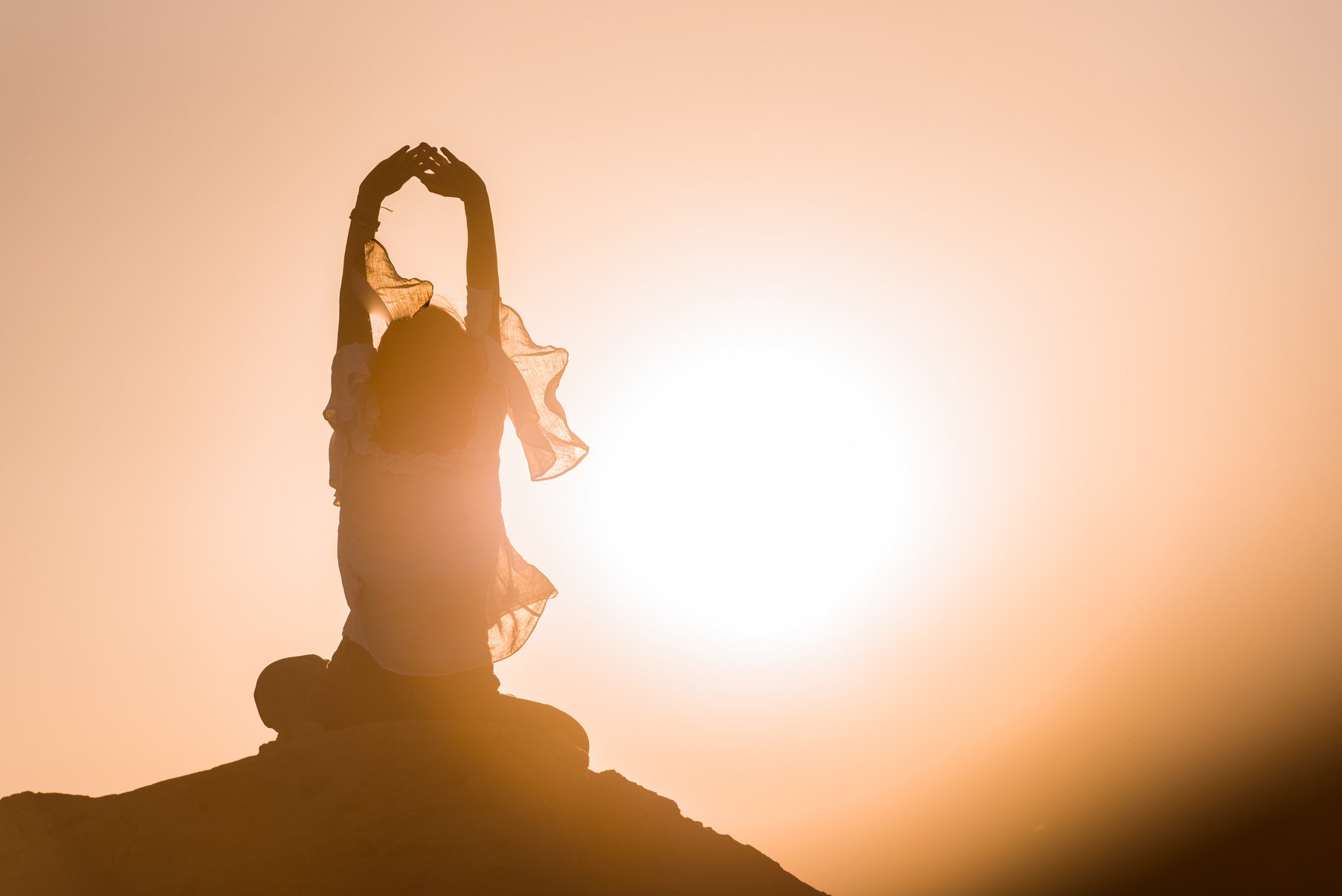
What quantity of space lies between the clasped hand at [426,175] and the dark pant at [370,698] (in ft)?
8.54

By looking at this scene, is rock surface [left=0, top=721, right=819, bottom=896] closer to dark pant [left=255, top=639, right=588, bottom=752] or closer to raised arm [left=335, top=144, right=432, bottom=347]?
dark pant [left=255, top=639, right=588, bottom=752]

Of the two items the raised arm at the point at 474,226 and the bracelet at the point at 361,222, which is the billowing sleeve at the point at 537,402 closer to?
the raised arm at the point at 474,226

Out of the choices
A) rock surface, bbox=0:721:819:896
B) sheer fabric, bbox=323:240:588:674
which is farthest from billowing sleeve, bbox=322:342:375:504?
rock surface, bbox=0:721:819:896

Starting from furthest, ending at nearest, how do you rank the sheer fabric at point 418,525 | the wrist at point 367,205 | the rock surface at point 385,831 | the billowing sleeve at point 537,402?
1. the billowing sleeve at point 537,402
2. the wrist at point 367,205
3. the sheer fabric at point 418,525
4. the rock surface at point 385,831

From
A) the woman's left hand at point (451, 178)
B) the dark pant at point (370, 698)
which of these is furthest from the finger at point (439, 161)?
the dark pant at point (370, 698)

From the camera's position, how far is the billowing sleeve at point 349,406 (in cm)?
684

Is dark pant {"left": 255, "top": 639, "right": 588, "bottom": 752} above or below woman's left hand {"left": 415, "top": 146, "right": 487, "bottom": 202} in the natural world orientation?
below

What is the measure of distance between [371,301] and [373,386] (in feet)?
1.89

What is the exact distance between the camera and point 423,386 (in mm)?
6828

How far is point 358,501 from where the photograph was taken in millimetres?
6824

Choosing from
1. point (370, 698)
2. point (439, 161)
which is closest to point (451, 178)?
point (439, 161)

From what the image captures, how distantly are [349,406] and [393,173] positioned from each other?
1.42 meters

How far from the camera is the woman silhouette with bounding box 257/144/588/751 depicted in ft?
22.2

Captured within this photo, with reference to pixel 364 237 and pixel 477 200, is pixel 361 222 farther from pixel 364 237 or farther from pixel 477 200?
pixel 477 200
